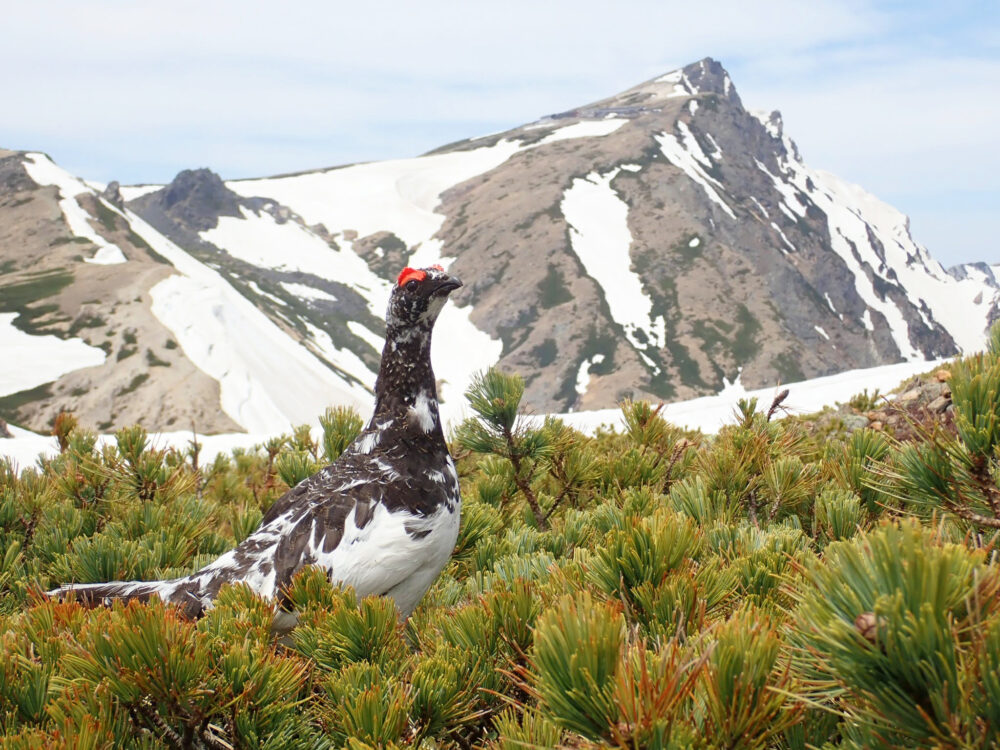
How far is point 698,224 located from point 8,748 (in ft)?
469

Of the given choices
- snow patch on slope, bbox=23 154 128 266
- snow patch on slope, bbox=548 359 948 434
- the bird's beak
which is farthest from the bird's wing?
snow patch on slope, bbox=23 154 128 266

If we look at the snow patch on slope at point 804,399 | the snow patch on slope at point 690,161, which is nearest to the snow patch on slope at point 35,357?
the snow patch on slope at point 804,399

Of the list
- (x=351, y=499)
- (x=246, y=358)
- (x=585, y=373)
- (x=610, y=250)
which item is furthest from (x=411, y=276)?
(x=610, y=250)

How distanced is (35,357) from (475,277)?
266 feet

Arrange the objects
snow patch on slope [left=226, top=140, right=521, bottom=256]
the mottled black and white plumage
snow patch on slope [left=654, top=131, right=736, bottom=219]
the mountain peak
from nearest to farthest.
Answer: the mottled black and white plumage < snow patch on slope [left=654, top=131, right=736, bottom=219] < the mountain peak < snow patch on slope [left=226, top=140, right=521, bottom=256]

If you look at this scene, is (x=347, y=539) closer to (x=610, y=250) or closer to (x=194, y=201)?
(x=610, y=250)

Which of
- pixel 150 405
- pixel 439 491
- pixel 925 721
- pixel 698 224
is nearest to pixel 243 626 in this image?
pixel 925 721

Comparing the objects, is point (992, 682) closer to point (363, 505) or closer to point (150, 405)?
point (363, 505)

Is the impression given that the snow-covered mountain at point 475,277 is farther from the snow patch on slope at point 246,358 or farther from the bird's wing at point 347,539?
the bird's wing at point 347,539

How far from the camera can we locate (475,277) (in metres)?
136

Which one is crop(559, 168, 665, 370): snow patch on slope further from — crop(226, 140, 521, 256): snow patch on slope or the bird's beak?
the bird's beak

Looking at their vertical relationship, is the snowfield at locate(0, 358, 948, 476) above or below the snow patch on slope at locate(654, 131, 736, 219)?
below

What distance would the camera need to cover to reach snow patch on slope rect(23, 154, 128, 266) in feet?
282

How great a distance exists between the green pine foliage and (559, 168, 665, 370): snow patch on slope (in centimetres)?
11298
